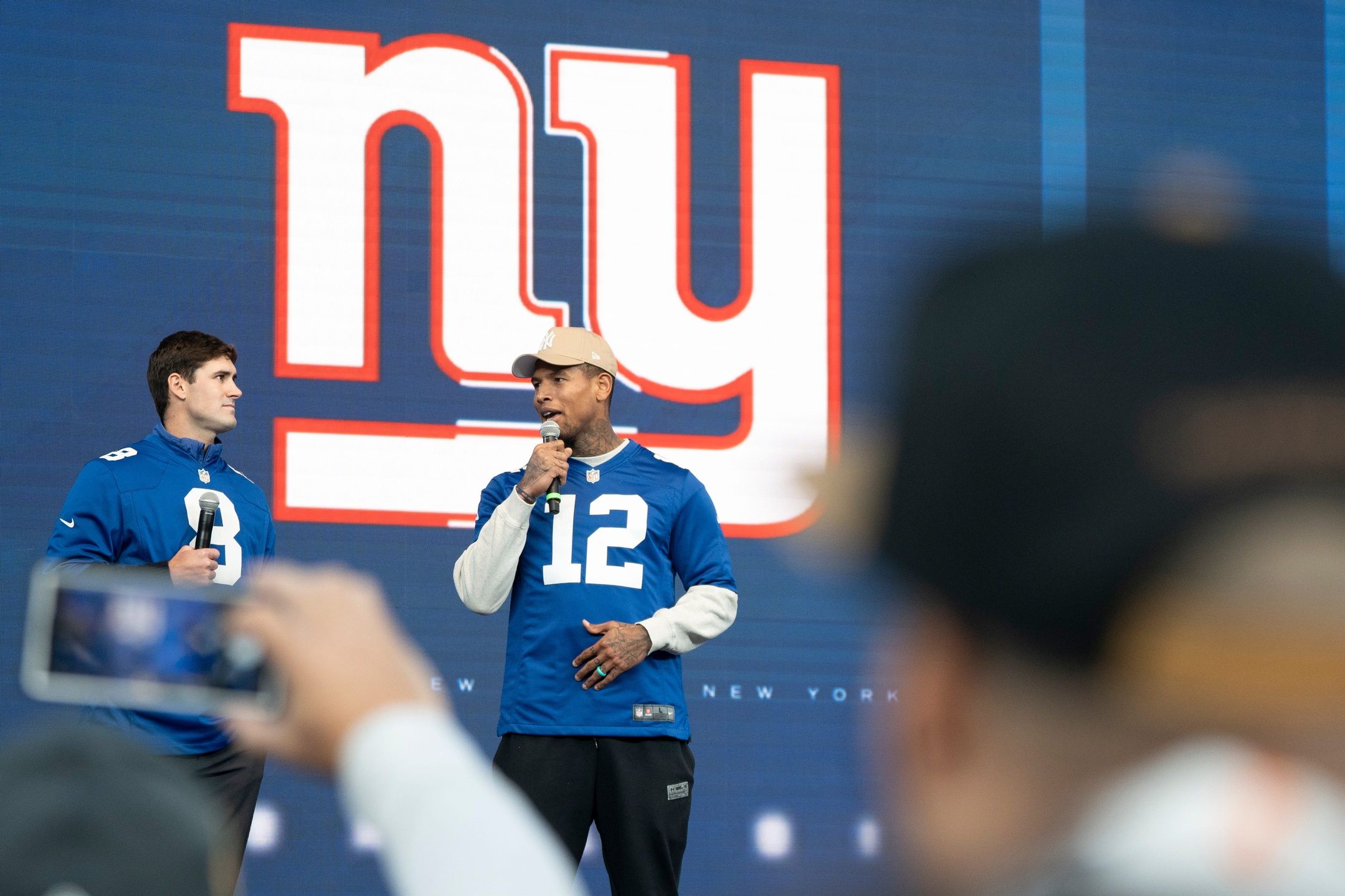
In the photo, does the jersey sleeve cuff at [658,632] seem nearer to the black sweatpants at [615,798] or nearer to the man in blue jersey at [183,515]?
the black sweatpants at [615,798]

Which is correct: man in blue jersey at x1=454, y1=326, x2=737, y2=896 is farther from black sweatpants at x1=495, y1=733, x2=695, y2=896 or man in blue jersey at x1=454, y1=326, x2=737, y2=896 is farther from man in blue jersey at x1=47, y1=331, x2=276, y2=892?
man in blue jersey at x1=47, y1=331, x2=276, y2=892

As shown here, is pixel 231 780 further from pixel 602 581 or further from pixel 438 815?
pixel 438 815

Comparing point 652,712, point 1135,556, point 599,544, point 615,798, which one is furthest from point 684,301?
point 1135,556

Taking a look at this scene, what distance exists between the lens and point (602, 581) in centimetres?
397

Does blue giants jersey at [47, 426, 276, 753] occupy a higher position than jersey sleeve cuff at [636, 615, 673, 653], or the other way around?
blue giants jersey at [47, 426, 276, 753]

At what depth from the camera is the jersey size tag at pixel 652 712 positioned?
3904 mm

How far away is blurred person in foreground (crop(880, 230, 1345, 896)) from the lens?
56cm

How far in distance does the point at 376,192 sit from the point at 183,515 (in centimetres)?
181

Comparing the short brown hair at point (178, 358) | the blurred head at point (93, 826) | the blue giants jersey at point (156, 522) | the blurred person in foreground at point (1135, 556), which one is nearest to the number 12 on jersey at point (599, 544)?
the blue giants jersey at point (156, 522)

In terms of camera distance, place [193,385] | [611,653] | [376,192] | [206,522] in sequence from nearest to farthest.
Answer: [206,522]
[611,653]
[193,385]
[376,192]

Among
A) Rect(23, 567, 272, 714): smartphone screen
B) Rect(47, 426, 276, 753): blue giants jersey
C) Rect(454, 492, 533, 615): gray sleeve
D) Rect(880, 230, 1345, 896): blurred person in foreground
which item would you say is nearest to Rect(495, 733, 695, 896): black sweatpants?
Rect(454, 492, 533, 615): gray sleeve

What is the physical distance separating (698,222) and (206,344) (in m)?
2.00

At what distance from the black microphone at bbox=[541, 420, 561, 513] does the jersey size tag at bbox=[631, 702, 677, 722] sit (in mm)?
502

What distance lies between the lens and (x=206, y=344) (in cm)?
436
